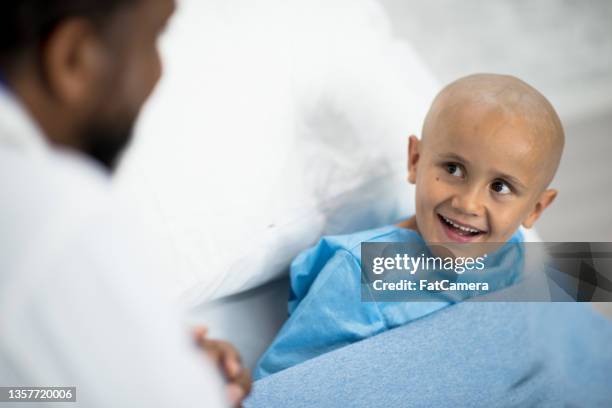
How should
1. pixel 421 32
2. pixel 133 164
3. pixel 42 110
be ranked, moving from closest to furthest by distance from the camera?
pixel 42 110 → pixel 133 164 → pixel 421 32

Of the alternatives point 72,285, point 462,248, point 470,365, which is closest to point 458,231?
point 462,248

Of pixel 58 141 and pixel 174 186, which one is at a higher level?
pixel 58 141

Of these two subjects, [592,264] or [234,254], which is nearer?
[234,254]

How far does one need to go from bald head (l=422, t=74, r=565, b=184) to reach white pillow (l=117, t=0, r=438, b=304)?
11cm

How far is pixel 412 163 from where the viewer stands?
2.34 feet

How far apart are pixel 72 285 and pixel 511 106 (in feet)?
1.59

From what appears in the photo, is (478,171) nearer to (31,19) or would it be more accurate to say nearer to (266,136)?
(266,136)

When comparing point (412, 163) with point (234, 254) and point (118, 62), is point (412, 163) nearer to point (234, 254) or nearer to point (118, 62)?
point (234, 254)

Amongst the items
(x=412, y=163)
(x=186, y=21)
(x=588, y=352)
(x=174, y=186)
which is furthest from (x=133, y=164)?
(x=588, y=352)

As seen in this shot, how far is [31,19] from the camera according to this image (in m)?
0.25

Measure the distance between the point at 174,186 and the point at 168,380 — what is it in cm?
35

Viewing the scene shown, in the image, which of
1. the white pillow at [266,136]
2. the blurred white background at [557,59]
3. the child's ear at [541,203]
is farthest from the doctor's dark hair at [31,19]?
the blurred white background at [557,59]

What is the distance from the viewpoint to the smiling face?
0.63 metres

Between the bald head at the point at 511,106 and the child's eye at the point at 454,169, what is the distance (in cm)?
4
